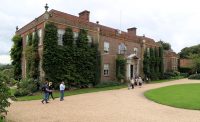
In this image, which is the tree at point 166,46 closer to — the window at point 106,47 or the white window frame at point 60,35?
the window at point 106,47

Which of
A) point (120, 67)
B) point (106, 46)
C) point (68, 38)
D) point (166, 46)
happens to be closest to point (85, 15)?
point (106, 46)

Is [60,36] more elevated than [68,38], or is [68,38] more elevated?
[60,36]

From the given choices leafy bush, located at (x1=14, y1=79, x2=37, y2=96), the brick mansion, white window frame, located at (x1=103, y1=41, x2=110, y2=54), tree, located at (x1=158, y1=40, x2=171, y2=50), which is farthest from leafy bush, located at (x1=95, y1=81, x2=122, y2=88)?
tree, located at (x1=158, y1=40, x2=171, y2=50)

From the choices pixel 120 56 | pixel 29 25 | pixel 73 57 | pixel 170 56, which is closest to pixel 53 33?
pixel 73 57

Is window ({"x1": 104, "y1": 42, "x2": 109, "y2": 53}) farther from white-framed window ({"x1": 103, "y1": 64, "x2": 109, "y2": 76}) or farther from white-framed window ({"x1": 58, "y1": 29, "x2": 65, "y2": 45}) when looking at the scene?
white-framed window ({"x1": 58, "y1": 29, "x2": 65, "y2": 45})

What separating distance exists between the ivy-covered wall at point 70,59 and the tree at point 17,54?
31.3 feet

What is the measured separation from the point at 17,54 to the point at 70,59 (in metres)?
10.5

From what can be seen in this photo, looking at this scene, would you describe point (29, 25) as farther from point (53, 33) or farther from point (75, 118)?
point (75, 118)

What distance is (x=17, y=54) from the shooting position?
3650 centimetres

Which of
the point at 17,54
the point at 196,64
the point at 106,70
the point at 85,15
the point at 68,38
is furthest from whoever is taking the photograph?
the point at 196,64

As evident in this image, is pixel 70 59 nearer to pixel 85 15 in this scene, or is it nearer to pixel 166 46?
pixel 85 15

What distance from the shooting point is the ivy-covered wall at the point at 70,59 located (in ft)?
94.5

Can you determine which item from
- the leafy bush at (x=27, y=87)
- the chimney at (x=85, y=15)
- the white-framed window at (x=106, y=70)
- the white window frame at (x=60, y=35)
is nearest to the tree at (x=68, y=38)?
the white window frame at (x=60, y=35)

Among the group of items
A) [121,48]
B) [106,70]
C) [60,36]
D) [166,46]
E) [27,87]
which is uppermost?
[166,46]
